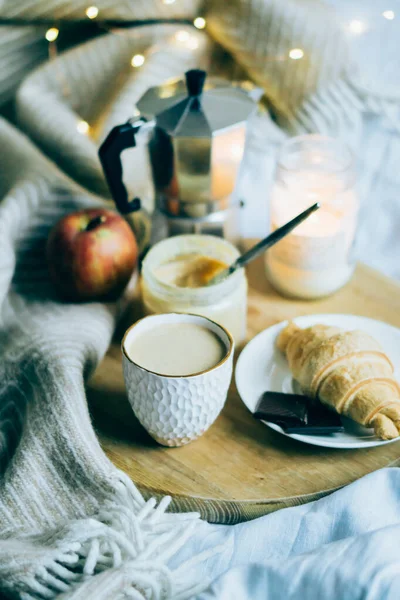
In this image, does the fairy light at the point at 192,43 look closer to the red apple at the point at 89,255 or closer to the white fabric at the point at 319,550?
the red apple at the point at 89,255

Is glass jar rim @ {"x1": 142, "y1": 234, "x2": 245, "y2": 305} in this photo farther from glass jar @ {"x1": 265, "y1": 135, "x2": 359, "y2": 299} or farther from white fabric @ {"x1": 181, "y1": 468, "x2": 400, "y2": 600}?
white fabric @ {"x1": 181, "y1": 468, "x2": 400, "y2": 600}

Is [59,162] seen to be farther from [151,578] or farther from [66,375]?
Result: [151,578]

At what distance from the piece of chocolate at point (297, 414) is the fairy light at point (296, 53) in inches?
23.8

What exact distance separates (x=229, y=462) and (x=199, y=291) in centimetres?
20

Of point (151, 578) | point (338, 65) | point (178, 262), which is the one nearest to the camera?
point (151, 578)

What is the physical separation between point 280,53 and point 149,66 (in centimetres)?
23

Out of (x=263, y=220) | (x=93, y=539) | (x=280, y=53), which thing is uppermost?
(x=280, y=53)

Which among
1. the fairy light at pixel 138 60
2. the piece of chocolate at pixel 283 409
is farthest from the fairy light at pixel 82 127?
the piece of chocolate at pixel 283 409

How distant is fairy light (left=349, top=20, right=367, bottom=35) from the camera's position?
1048mm

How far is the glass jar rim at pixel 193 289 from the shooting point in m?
0.77

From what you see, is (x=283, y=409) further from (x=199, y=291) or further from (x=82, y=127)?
(x=82, y=127)

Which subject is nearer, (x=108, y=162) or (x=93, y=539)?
(x=93, y=539)

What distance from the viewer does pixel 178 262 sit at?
0.84 m

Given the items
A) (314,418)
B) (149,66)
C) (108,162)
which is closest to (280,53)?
(149,66)
